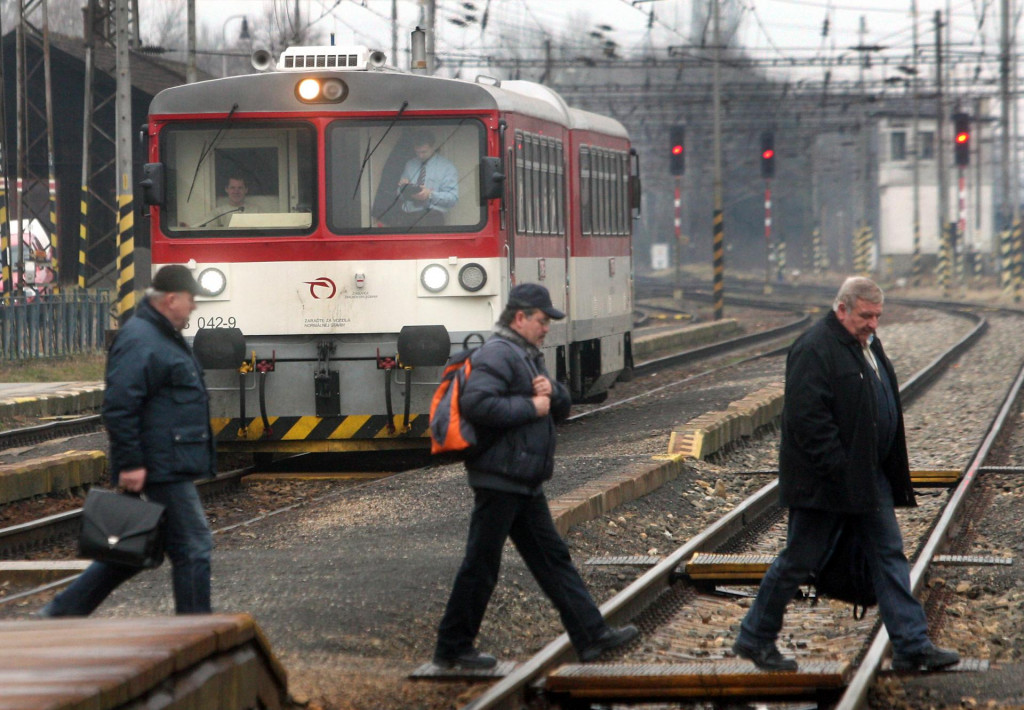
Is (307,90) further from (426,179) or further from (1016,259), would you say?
(1016,259)

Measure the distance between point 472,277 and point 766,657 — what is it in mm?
6152

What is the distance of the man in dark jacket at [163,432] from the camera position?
582cm

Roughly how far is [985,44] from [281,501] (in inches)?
1518

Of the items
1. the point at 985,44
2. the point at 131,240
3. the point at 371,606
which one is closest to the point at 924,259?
the point at 985,44

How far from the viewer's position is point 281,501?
38.3 feet

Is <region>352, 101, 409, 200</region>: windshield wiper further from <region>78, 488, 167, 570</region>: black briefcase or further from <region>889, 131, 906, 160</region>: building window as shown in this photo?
<region>889, 131, 906, 160</region>: building window

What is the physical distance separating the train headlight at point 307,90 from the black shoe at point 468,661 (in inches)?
262

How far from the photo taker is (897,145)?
222ft

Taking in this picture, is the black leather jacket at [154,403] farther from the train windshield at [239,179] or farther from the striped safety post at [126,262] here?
the striped safety post at [126,262]

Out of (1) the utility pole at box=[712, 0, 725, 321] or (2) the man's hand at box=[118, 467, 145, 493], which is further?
(1) the utility pole at box=[712, 0, 725, 321]

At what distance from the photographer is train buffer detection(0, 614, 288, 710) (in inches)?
163

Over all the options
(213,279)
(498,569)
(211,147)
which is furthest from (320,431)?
(498,569)

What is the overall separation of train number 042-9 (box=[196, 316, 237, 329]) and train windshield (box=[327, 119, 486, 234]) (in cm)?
104

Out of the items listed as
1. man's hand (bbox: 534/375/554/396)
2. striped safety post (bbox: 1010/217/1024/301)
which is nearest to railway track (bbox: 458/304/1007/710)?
man's hand (bbox: 534/375/554/396)
